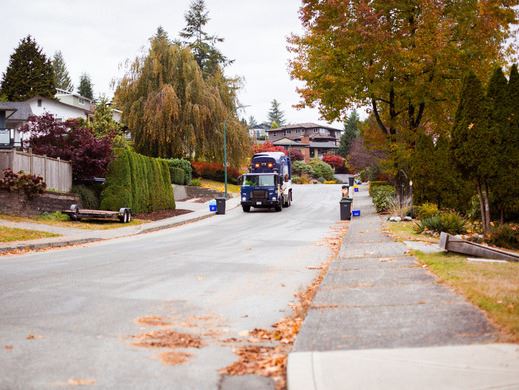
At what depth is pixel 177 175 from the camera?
50.7m

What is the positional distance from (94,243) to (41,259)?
5496 mm

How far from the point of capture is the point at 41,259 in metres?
14.7

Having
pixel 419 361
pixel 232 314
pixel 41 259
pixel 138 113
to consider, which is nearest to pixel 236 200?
pixel 138 113

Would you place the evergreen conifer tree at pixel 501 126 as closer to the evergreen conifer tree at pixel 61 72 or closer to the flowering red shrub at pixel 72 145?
the flowering red shrub at pixel 72 145

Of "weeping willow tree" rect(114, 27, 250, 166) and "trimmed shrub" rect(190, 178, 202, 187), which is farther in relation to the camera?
"trimmed shrub" rect(190, 178, 202, 187)

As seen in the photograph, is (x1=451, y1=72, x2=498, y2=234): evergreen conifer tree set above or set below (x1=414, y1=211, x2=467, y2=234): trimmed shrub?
above

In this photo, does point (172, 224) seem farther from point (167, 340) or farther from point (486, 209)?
point (167, 340)

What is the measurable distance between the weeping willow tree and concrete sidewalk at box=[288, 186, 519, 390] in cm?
4142

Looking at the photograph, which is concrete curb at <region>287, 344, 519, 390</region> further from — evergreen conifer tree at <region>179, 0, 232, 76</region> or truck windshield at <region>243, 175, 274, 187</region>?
evergreen conifer tree at <region>179, 0, 232, 76</region>

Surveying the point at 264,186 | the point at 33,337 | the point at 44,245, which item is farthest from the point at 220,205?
the point at 33,337

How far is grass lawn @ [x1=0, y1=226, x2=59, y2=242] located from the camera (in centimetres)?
1927

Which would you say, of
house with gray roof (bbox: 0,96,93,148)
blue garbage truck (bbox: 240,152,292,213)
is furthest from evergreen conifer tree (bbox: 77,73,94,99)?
blue garbage truck (bbox: 240,152,292,213)

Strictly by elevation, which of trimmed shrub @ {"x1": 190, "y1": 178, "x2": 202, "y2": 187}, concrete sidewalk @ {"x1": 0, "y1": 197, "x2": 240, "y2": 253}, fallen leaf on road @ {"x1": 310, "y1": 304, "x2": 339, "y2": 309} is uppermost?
trimmed shrub @ {"x1": 190, "y1": 178, "x2": 202, "y2": 187}

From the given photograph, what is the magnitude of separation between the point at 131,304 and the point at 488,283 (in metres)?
5.10
